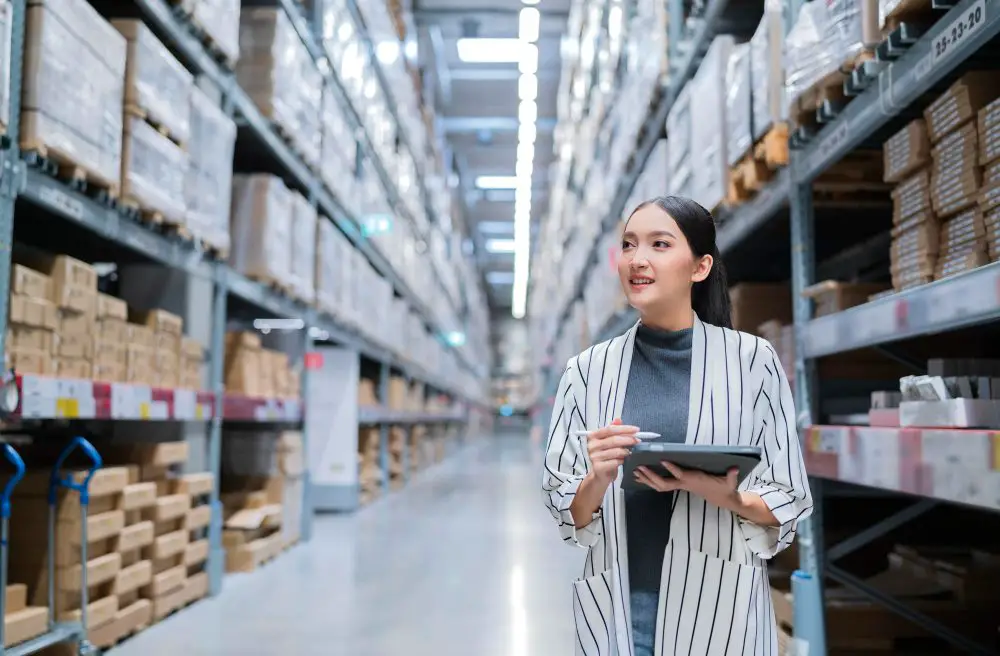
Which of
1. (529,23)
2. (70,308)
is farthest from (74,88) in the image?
(529,23)

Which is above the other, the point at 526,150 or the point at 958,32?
the point at 526,150

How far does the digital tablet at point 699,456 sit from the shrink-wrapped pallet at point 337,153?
6084mm

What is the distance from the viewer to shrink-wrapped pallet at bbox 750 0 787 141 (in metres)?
3.54

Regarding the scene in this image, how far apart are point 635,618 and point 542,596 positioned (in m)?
3.53

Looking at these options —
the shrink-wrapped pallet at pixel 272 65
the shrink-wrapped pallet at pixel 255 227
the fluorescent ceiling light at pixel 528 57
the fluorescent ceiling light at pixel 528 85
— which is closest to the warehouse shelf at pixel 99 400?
the shrink-wrapped pallet at pixel 255 227

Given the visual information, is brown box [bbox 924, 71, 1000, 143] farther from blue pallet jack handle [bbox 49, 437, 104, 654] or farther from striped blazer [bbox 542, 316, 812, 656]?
blue pallet jack handle [bbox 49, 437, 104, 654]

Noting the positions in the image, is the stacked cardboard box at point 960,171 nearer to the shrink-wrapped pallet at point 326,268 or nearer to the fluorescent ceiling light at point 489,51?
Result: the shrink-wrapped pallet at point 326,268

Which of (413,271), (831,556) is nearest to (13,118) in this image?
(831,556)

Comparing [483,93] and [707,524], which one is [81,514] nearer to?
[707,524]

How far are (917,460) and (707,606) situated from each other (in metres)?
1.20

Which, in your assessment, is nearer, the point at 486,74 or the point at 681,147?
the point at 681,147

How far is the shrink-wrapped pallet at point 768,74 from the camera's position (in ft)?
11.6

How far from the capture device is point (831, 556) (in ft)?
11.4

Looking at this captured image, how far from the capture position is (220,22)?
15.7 feet
